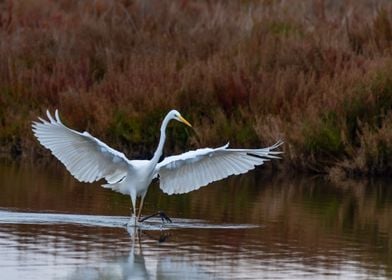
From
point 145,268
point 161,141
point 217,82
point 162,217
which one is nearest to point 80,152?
point 161,141

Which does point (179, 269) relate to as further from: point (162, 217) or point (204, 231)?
point (162, 217)

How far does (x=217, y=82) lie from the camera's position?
68.2 ft

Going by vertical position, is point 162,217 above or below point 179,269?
above

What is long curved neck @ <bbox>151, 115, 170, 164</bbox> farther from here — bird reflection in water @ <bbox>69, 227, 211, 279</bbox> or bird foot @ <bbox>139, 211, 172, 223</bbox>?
bird reflection in water @ <bbox>69, 227, 211, 279</bbox>

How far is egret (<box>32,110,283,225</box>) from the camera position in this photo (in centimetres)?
1351

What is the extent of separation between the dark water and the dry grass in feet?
3.08

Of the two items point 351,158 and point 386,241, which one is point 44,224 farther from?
point 351,158

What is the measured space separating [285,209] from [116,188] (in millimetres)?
1948

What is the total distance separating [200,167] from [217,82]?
21.1 ft

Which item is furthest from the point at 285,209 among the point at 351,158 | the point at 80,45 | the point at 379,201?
the point at 80,45

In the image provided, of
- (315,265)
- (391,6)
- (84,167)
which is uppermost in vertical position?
(391,6)

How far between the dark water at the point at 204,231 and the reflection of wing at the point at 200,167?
0.35m

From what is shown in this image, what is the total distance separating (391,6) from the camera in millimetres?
25016

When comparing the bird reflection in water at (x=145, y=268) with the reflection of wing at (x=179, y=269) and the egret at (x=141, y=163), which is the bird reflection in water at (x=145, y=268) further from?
the egret at (x=141, y=163)
